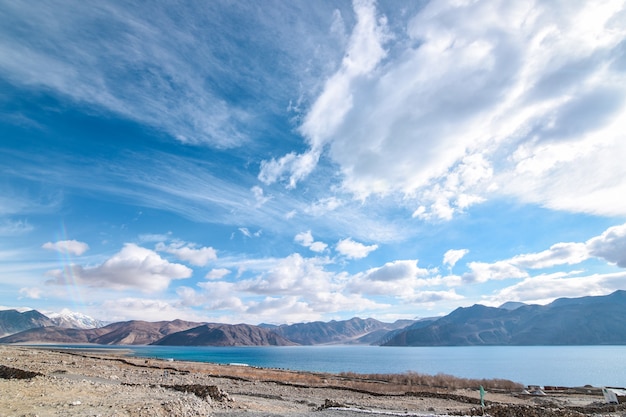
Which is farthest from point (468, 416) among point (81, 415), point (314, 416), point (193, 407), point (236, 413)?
point (81, 415)

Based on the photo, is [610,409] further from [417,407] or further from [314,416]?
[314,416]

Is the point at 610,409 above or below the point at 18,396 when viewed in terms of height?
below

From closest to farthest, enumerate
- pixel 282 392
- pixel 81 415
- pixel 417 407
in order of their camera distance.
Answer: pixel 81 415 → pixel 417 407 → pixel 282 392

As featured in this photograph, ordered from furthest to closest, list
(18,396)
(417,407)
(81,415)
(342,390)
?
(342,390), (417,407), (18,396), (81,415)

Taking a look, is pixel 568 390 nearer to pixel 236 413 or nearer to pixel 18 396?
pixel 236 413

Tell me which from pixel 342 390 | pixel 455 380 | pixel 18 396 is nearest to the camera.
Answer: pixel 18 396

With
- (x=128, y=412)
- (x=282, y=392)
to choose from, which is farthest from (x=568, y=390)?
(x=128, y=412)

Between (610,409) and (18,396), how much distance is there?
130 feet

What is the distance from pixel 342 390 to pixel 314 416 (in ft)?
90.4

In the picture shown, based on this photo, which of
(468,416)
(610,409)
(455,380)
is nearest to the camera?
(468,416)

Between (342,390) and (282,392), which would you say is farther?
(342,390)

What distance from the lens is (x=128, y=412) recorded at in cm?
1595

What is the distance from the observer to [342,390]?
147 ft

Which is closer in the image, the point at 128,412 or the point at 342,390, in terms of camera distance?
the point at 128,412
